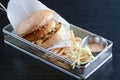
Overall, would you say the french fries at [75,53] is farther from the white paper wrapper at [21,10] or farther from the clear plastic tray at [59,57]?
the white paper wrapper at [21,10]

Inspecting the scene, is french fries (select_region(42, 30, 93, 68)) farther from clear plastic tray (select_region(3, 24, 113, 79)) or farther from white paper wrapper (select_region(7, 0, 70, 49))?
white paper wrapper (select_region(7, 0, 70, 49))

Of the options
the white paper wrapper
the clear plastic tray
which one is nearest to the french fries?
the clear plastic tray

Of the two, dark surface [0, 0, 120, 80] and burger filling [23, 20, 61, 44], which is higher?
burger filling [23, 20, 61, 44]

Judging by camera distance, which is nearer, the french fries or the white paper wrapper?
the french fries

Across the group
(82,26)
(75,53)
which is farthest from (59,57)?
(82,26)

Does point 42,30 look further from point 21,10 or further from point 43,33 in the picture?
point 21,10

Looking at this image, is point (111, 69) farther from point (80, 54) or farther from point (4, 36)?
point (4, 36)

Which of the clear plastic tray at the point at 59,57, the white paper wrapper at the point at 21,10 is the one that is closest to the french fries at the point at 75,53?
the clear plastic tray at the point at 59,57
